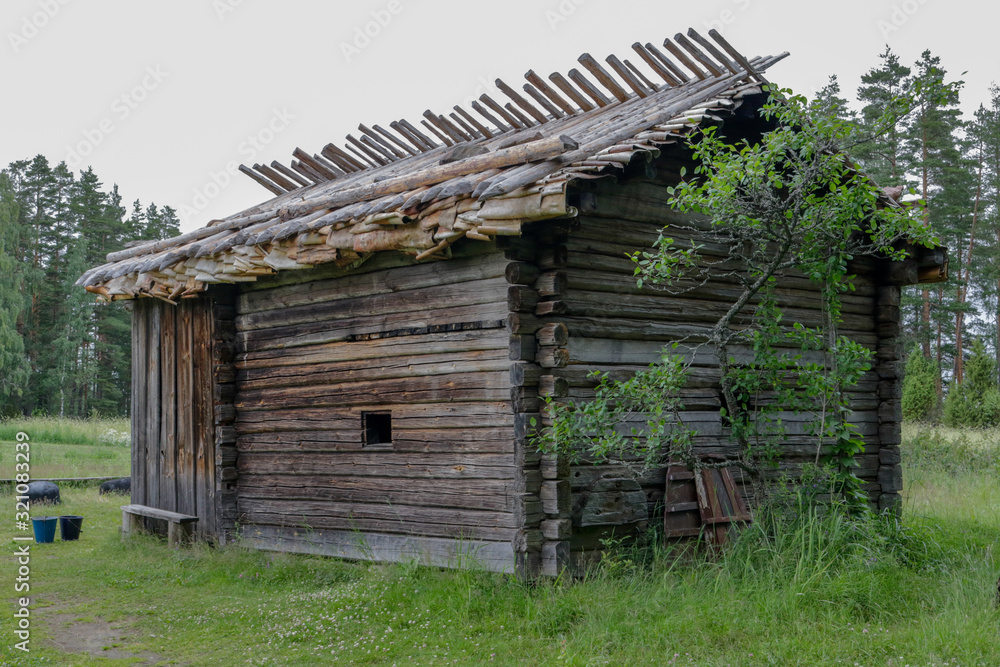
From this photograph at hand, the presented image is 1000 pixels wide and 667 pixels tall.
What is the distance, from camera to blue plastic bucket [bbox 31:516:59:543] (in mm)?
10969

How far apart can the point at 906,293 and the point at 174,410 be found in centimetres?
2414

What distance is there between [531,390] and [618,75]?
4227 millimetres

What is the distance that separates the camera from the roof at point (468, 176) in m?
6.36

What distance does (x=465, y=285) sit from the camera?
730 cm

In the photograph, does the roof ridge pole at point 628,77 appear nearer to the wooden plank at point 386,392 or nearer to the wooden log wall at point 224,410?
the wooden plank at point 386,392

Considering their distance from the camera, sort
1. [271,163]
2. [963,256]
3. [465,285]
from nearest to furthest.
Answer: [465,285]
[271,163]
[963,256]

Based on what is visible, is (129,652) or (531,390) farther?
(531,390)

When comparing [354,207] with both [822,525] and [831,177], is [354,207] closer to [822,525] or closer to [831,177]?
[831,177]

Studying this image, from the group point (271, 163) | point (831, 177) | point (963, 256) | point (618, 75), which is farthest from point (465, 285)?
point (963, 256)

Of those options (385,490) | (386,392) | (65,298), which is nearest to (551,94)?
(386,392)

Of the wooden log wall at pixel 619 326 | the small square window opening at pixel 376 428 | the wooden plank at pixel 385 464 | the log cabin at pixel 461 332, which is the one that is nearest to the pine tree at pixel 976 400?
the log cabin at pixel 461 332

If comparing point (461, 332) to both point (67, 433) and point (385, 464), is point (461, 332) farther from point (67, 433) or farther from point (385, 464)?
point (67, 433)

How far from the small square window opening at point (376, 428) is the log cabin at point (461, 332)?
0.03 meters

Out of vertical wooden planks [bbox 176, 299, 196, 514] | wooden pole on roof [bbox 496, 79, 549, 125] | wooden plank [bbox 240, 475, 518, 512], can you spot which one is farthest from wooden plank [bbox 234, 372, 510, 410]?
wooden pole on roof [bbox 496, 79, 549, 125]
